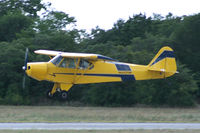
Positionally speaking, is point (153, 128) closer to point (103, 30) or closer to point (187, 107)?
point (187, 107)

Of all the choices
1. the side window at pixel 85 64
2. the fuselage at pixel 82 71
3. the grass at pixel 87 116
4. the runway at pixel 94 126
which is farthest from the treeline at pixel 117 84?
the runway at pixel 94 126

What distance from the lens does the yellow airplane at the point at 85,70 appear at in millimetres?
19594

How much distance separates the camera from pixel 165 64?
71.5 feet

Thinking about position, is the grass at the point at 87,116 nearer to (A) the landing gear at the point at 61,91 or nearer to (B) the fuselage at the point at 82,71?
(A) the landing gear at the point at 61,91

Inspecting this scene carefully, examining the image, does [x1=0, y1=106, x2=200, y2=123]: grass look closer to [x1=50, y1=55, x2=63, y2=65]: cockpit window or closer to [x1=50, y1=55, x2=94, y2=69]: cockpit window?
[x1=50, y1=55, x2=94, y2=69]: cockpit window

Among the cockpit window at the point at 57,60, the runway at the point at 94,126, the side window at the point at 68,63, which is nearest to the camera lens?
the runway at the point at 94,126

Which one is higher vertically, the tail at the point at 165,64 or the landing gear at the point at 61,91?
the tail at the point at 165,64

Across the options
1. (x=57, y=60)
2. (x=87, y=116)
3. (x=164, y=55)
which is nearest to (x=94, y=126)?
(x=87, y=116)

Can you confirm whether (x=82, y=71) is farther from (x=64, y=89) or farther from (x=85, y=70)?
(x=64, y=89)

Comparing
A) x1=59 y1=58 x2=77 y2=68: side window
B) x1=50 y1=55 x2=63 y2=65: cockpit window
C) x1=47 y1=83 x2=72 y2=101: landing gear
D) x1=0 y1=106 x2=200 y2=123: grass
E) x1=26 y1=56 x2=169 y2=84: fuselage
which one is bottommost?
x1=0 y1=106 x2=200 y2=123: grass

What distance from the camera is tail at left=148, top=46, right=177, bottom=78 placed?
21.7 m

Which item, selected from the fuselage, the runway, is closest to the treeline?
the fuselage

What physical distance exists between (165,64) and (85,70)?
17.3 ft

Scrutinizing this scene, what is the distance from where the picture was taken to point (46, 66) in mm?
19734
